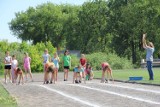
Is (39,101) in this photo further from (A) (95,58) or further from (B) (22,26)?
(B) (22,26)

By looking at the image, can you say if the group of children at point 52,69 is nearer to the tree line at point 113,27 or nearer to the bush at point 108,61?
the bush at point 108,61

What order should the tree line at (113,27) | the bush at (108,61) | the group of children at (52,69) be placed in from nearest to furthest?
1. the group of children at (52,69)
2. the bush at (108,61)
3. the tree line at (113,27)

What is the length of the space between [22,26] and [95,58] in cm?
6904

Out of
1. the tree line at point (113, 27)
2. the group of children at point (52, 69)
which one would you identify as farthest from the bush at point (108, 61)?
the group of children at point (52, 69)

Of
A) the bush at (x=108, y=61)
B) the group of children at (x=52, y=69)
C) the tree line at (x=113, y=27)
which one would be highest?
the tree line at (x=113, y=27)

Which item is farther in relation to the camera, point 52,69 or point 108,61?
point 108,61

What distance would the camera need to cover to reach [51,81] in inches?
1032

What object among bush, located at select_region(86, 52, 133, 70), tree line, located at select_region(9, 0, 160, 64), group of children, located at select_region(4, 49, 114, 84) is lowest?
group of children, located at select_region(4, 49, 114, 84)

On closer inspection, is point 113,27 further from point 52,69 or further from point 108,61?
point 52,69

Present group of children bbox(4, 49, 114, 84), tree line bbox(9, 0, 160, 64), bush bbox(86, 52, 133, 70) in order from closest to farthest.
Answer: group of children bbox(4, 49, 114, 84)
bush bbox(86, 52, 133, 70)
tree line bbox(9, 0, 160, 64)

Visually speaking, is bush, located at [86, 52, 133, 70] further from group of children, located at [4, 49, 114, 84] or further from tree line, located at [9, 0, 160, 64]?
group of children, located at [4, 49, 114, 84]

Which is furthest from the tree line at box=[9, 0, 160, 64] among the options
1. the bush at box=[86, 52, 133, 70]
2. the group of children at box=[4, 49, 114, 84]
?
the group of children at box=[4, 49, 114, 84]

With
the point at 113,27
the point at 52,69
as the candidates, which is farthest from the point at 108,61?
the point at 52,69

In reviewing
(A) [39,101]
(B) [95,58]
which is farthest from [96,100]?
(B) [95,58]
